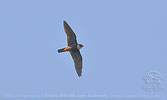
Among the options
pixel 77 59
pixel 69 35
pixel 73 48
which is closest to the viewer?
pixel 69 35

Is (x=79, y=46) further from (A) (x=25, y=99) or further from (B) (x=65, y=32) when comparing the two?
(A) (x=25, y=99)

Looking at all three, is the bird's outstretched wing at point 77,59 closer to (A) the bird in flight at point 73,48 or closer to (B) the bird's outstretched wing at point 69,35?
(A) the bird in flight at point 73,48

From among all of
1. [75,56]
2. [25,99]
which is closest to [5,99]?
[25,99]

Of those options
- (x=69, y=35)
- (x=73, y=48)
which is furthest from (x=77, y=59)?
(x=69, y=35)

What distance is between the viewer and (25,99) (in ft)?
387

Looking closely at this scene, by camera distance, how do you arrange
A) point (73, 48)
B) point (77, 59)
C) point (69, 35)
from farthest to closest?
point (77, 59), point (73, 48), point (69, 35)

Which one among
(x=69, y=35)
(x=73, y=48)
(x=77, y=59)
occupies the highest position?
(x=69, y=35)

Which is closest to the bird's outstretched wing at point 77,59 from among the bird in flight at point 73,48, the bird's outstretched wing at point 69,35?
the bird in flight at point 73,48

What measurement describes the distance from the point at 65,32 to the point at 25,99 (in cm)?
7722

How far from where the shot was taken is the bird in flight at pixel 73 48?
4192 centimetres

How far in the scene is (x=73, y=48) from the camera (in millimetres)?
42344

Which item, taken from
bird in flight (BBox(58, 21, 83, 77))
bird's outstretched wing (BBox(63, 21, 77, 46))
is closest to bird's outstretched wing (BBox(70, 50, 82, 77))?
bird in flight (BBox(58, 21, 83, 77))

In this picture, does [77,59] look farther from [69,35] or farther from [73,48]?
[69,35]

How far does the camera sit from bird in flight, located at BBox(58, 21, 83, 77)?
41925 millimetres
